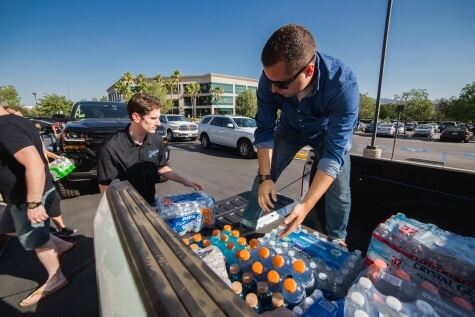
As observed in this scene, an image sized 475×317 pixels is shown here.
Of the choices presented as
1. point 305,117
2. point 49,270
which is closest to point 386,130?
point 305,117

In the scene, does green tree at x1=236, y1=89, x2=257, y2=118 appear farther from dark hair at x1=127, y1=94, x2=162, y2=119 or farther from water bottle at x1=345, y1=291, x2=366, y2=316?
water bottle at x1=345, y1=291, x2=366, y2=316

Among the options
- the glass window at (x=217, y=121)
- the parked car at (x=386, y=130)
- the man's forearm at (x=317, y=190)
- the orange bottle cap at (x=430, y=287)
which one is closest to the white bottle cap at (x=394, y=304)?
the orange bottle cap at (x=430, y=287)

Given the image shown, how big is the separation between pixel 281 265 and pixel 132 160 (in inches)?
67.6

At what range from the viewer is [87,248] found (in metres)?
2.80

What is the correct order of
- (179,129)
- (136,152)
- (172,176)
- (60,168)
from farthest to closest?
(179,129)
(60,168)
(172,176)
(136,152)

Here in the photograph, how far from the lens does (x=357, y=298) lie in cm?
99

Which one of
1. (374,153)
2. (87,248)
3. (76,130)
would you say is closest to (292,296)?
(87,248)

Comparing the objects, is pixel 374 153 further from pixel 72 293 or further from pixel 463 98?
pixel 463 98

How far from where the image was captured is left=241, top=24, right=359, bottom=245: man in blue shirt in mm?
1226

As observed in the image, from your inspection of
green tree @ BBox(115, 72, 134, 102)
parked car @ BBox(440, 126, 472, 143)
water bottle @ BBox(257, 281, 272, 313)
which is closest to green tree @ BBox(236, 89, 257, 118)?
green tree @ BBox(115, 72, 134, 102)

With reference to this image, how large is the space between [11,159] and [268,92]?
85.5 inches

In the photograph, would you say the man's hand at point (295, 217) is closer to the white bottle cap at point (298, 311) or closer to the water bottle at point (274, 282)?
the water bottle at point (274, 282)

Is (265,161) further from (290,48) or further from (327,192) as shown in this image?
(290,48)

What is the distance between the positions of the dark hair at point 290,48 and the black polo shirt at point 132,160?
165 centimetres
